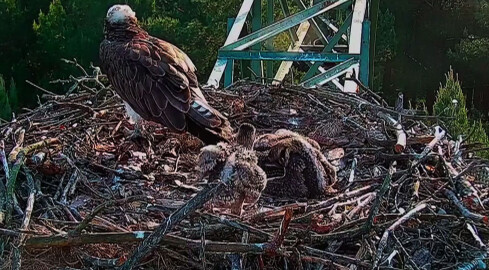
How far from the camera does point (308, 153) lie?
3.43m

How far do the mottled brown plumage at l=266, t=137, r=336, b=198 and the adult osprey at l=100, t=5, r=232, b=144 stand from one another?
1.49 feet

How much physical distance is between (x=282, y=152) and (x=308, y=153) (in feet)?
0.45

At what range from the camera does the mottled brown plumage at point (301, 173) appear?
11.1 feet

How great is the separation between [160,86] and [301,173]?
1086mm

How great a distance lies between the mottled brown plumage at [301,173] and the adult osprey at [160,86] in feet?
1.49

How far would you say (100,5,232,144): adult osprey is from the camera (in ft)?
12.8

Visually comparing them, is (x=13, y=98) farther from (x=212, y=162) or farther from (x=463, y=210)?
(x=463, y=210)

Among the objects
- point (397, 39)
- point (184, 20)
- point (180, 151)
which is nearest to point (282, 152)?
point (180, 151)

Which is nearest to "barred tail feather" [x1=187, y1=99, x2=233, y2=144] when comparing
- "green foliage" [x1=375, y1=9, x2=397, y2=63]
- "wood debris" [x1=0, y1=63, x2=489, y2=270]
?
"wood debris" [x1=0, y1=63, x2=489, y2=270]

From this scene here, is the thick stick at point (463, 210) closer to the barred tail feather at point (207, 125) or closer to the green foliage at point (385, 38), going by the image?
the barred tail feather at point (207, 125)

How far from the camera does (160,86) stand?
408 cm

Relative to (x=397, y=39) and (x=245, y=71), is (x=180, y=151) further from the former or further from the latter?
(x=397, y=39)

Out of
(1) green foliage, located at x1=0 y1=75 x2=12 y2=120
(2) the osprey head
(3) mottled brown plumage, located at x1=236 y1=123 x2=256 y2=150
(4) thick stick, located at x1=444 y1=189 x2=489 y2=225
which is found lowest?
(1) green foliage, located at x1=0 y1=75 x2=12 y2=120

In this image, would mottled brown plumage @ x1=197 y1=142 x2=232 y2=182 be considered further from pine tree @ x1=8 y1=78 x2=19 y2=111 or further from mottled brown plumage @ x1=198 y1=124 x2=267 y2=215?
pine tree @ x1=8 y1=78 x2=19 y2=111
